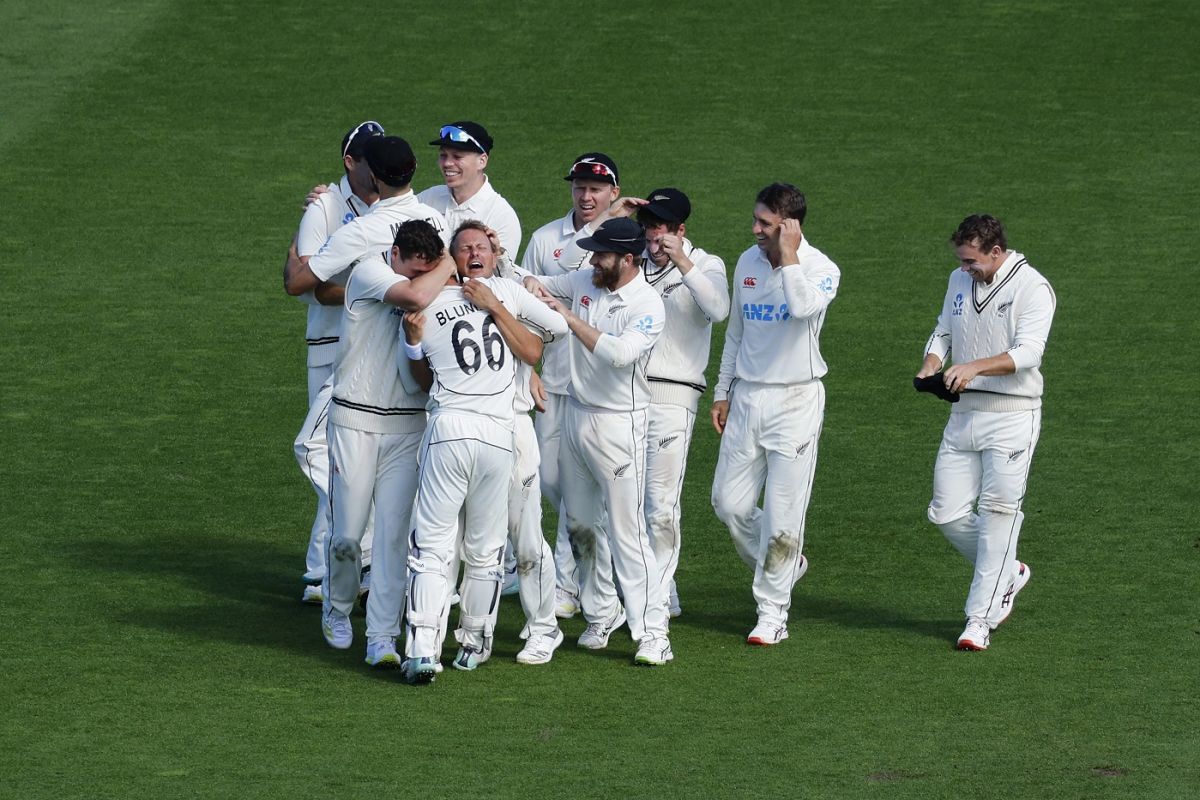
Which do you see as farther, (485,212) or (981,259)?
(485,212)

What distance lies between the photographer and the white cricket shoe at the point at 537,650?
7.93 metres

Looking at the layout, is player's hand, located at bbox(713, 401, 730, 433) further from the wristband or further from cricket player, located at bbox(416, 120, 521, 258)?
the wristband

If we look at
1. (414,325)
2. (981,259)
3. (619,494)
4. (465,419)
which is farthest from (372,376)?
(981,259)

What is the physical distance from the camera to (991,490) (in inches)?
327

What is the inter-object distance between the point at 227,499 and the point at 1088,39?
40.0ft

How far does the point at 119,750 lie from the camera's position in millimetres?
6766

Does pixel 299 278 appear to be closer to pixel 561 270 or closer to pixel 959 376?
pixel 561 270

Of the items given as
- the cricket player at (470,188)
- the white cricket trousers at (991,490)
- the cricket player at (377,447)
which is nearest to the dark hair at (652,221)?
the cricket player at (470,188)

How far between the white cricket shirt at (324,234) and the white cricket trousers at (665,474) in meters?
1.61

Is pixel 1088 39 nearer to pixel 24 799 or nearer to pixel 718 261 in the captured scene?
pixel 718 261

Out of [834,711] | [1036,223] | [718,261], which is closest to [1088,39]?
[1036,223]

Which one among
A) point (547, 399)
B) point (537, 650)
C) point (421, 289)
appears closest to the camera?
point (421, 289)

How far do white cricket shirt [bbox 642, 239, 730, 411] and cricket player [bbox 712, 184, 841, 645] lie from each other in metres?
0.20

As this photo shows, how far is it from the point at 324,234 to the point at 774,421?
2.38m
